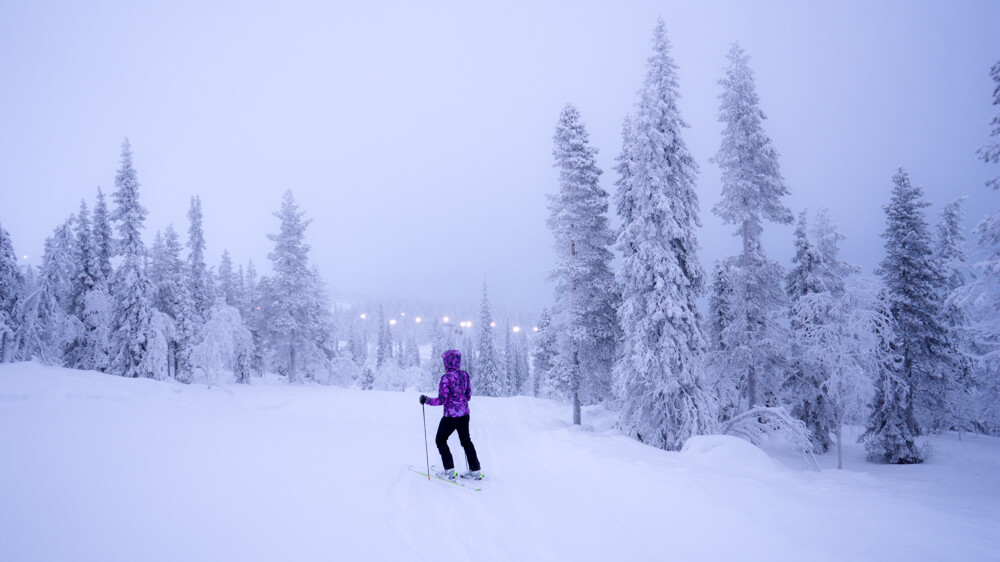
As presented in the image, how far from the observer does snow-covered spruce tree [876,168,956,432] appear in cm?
2211

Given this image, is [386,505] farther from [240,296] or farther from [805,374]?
[240,296]

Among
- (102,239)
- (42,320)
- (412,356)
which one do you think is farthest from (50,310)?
(412,356)

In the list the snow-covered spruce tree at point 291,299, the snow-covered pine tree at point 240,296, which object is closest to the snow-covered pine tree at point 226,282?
the snow-covered pine tree at point 240,296

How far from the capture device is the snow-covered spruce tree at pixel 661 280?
15469mm

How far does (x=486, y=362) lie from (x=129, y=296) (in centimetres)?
3653

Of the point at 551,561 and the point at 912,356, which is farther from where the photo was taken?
the point at 912,356

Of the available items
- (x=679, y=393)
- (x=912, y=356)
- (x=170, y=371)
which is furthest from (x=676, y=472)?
(x=170, y=371)

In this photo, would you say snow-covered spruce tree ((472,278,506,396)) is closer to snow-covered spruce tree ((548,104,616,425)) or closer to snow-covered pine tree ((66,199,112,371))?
snow-covered spruce tree ((548,104,616,425))

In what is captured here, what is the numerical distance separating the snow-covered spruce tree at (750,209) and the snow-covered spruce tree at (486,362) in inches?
1478

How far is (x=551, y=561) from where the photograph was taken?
4.58m

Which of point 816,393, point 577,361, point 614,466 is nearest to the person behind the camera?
point 614,466

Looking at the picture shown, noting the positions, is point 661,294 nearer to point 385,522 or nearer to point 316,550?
point 385,522

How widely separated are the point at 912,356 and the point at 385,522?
28914 millimetres

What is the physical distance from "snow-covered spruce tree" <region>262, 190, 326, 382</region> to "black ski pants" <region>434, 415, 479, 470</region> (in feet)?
104
